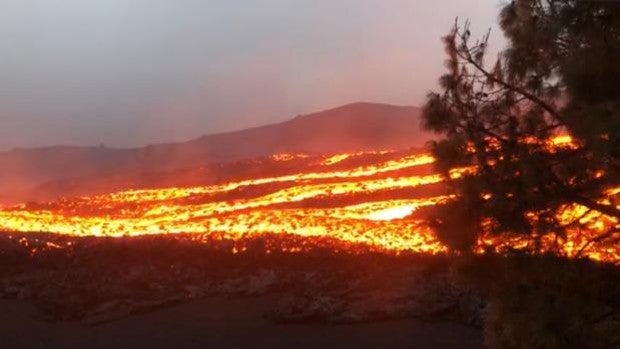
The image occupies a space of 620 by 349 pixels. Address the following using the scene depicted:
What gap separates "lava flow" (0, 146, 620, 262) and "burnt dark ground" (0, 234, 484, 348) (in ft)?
3.61

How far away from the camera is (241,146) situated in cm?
7256

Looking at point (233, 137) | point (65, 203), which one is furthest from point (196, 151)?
point (65, 203)

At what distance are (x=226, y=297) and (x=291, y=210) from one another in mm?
7789

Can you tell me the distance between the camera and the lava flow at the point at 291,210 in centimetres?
1700

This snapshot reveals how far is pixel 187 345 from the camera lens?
11781mm

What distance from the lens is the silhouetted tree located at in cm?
668

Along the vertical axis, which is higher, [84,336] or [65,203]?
[65,203]

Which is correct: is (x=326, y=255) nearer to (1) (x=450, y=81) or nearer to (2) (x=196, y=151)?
(1) (x=450, y=81)

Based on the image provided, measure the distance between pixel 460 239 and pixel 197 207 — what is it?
1737cm

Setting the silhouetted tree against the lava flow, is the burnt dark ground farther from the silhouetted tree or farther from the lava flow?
the silhouetted tree

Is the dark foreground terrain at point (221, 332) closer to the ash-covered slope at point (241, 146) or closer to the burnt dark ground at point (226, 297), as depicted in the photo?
the burnt dark ground at point (226, 297)

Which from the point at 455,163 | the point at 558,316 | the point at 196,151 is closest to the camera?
the point at 558,316

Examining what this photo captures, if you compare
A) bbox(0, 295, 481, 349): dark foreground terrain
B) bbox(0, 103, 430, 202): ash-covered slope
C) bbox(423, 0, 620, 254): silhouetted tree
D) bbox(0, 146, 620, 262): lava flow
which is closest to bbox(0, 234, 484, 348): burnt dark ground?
bbox(0, 295, 481, 349): dark foreground terrain

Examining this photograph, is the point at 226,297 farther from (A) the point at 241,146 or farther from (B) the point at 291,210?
(A) the point at 241,146
